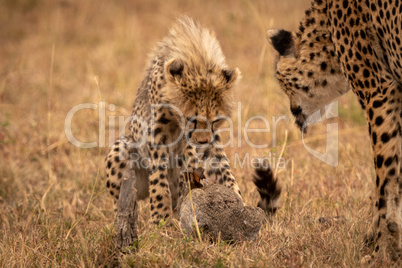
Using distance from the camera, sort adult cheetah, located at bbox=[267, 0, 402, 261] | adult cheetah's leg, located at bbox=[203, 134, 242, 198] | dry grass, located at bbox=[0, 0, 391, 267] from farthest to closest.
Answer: adult cheetah's leg, located at bbox=[203, 134, 242, 198] → dry grass, located at bbox=[0, 0, 391, 267] → adult cheetah, located at bbox=[267, 0, 402, 261]

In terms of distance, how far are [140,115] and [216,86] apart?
84cm

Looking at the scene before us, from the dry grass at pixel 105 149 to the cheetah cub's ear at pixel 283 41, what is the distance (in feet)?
2.41

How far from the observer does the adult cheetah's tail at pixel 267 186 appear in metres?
3.65

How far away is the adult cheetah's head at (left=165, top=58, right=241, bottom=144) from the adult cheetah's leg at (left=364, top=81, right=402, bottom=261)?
3.47ft

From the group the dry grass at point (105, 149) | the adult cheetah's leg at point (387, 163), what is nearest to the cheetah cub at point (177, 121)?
the dry grass at point (105, 149)

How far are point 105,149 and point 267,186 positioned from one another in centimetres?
255

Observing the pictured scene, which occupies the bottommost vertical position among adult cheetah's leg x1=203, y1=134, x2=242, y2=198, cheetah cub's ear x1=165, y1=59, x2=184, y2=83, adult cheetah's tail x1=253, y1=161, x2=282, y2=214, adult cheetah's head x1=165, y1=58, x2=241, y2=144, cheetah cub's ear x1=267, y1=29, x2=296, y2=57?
adult cheetah's tail x1=253, y1=161, x2=282, y2=214

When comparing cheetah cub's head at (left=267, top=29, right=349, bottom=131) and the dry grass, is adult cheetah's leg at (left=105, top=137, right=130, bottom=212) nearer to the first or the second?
the dry grass

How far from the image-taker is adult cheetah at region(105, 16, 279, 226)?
381 cm

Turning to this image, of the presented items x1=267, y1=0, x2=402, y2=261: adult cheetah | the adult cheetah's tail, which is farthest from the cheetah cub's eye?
x1=267, y1=0, x2=402, y2=261: adult cheetah

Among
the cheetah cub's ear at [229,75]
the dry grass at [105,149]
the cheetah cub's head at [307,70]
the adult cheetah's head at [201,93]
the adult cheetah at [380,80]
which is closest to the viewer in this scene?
the adult cheetah at [380,80]

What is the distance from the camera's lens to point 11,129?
630cm

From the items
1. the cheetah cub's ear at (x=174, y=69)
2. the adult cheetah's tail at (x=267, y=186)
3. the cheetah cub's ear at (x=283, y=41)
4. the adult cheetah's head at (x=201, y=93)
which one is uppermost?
the cheetah cub's ear at (x=283, y=41)

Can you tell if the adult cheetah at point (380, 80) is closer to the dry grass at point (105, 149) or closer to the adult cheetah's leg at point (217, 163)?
the dry grass at point (105, 149)
